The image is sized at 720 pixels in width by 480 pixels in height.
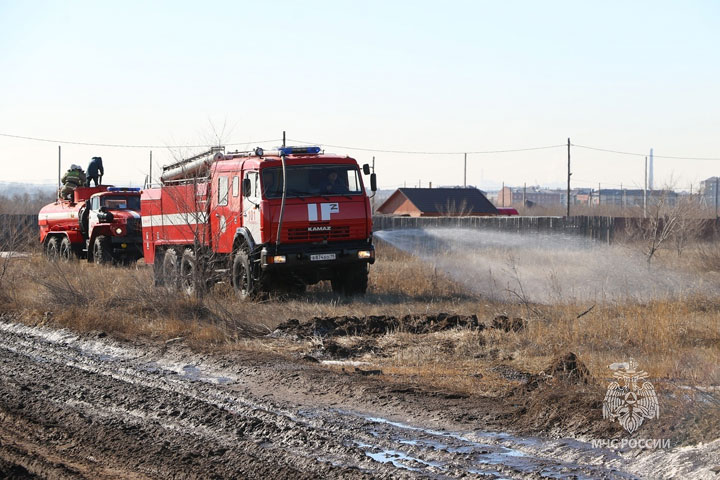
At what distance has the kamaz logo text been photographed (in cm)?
1686

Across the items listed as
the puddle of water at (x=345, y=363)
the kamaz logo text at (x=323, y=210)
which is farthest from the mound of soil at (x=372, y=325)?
the kamaz logo text at (x=323, y=210)

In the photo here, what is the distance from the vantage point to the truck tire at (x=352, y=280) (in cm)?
1791

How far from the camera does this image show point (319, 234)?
55.8 feet

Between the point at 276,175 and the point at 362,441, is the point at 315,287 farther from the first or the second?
the point at 362,441

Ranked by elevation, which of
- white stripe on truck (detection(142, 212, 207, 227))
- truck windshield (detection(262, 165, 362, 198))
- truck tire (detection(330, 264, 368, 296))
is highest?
truck windshield (detection(262, 165, 362, 198))

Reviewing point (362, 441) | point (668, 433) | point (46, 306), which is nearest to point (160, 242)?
point (46, 306)

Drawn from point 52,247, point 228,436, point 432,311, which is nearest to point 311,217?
point 432,311

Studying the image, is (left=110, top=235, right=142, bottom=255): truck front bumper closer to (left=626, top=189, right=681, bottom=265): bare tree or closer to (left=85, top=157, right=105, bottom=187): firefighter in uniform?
(left=85, top=157, right=105, bottom=187): firefighter in uniform

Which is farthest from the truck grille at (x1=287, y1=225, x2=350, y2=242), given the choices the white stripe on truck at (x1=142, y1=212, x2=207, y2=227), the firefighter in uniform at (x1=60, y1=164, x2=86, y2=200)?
the firefighter in uniform at (x1=60, y1=164, x2=86, y2=200)

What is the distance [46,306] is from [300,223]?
486 centimetres

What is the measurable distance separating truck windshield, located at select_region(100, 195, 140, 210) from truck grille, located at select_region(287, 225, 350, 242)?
1198 cm

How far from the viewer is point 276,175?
55.3 ft

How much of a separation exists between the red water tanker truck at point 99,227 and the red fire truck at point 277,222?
26.7ft

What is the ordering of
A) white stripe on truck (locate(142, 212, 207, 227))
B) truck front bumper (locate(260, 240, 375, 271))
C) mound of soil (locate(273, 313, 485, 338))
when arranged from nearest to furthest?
1. mound of soil (locate(273, 313, 485, 338))
2. truck front bumper (locate(260, 240, 375, 271))
3. white stripe on truck (locate(142, 212, 207, 227))
